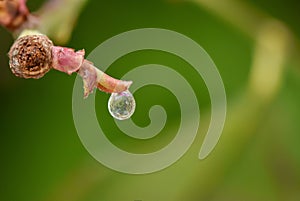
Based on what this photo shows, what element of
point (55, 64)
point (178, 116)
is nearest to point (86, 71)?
point (55, 64)

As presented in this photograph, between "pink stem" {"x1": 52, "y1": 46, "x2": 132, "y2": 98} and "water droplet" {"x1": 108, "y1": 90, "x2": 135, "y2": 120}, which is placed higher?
"pink stem" {"x1": 52, "y1": 46, "x2": 132, "y2": 98}

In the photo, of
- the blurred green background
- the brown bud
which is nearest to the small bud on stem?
the brown bud

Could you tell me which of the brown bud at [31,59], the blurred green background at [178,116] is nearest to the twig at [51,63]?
the brown bud at [31,59]

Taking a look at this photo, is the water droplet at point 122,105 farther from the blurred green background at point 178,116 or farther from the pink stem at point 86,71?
the blurred green background at point 178,116

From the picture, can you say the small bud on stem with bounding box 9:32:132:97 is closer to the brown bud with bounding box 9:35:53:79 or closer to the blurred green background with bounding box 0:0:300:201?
the brown bud with bounding box 9:35:53:79

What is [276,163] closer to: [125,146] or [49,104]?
[125,146]

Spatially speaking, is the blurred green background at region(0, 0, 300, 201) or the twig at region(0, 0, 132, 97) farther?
the blurred green background at region(0, 0, 300, 201)
